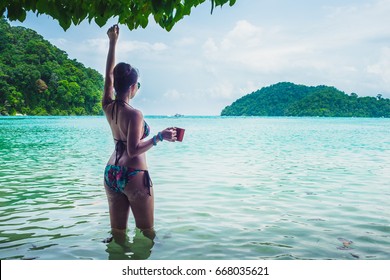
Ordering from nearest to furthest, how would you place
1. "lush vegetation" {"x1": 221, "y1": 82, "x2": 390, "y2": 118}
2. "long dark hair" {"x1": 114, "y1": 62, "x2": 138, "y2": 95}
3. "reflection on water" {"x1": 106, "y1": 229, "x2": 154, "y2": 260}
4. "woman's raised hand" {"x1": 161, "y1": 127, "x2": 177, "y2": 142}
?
"woman's raised hand" {"x1": 161, "y1": 127, "x2": 177, "y2": 142} < "long dark hair" {"x1": 114, "y1": 62, "x2": 138, "y2": 95} < "reflection on water" {"x1": 106, "y1": 229, "x2": 154, "y2": 260} < "lush vegetation" {"x1": 221, "y1": 82, "x2": 390, "y2": 118}

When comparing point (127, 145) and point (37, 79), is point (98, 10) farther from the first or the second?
point (37, 79)

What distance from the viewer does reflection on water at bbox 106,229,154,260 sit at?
16.7ft

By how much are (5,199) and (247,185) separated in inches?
218

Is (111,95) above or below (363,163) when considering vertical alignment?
above

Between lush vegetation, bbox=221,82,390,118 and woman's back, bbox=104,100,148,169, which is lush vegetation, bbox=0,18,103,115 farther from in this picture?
woman's back, bbox=104,100,148,169

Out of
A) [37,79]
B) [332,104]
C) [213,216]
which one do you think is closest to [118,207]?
[213,216]

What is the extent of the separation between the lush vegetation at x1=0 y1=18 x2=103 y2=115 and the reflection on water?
96.5 meters

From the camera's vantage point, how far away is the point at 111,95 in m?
4.50

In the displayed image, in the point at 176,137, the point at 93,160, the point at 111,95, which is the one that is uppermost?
the point at 111,95

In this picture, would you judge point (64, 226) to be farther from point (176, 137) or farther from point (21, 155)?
point (21, 155)

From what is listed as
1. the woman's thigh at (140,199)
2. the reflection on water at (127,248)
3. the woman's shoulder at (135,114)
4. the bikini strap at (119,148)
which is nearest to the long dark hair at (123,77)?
the woman's shoulder at (135,114)

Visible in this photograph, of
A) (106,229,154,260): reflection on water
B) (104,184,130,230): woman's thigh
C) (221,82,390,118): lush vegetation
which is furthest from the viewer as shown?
(221,82,390,118): lush vegetation

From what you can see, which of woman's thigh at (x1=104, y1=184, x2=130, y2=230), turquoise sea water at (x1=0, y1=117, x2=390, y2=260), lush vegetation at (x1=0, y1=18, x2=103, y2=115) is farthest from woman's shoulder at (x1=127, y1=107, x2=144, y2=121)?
lush vegetation at (x1=0, y1=18, x2=103, y2=115)

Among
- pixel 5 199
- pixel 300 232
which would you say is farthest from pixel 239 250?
pixel 5 199
